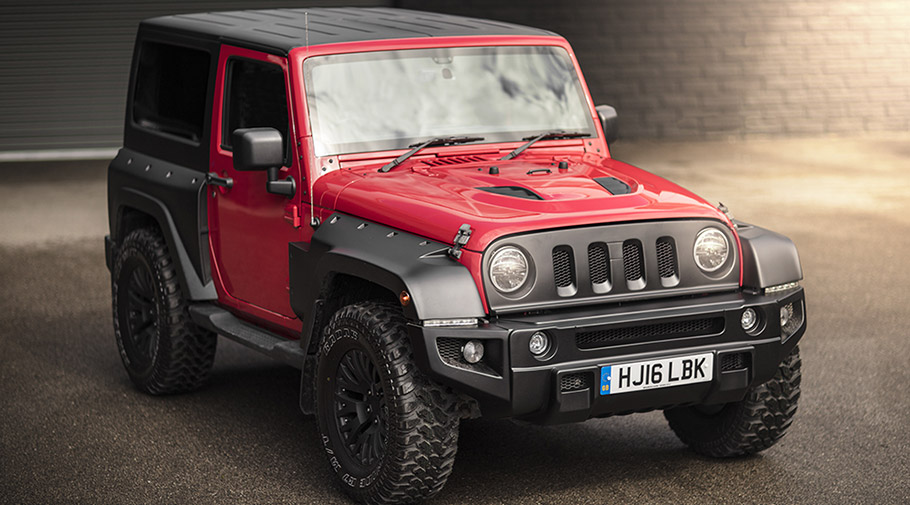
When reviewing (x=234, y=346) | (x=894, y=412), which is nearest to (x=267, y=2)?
(x=234, y=346)

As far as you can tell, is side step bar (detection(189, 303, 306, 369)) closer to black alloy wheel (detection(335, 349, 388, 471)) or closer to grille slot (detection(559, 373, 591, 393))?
black alloy wheel (detection(335, 349, 388, 471))

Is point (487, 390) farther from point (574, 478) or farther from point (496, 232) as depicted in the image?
point (574, 478)

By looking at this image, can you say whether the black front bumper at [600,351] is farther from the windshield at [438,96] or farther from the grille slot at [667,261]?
the windshield at [438,96]

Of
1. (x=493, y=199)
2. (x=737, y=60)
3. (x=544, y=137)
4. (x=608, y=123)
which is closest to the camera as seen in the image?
(x=493, y=199)

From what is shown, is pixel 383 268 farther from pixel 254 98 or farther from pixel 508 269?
pixel 254 98

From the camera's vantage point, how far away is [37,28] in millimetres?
16594

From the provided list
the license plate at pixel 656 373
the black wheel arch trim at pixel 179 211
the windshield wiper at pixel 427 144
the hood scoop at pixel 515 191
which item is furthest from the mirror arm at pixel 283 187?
the license plate at pixel 656 373

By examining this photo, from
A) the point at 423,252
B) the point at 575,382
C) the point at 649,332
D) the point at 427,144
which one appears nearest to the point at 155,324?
the point at 427,144

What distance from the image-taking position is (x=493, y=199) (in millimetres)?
4805

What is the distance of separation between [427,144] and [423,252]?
3.27 feet

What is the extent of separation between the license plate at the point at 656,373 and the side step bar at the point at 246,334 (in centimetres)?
138

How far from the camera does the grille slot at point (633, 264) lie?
472cm

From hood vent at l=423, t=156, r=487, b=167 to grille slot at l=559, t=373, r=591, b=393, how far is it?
51.3 inches

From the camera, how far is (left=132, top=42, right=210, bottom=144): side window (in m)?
6.30
